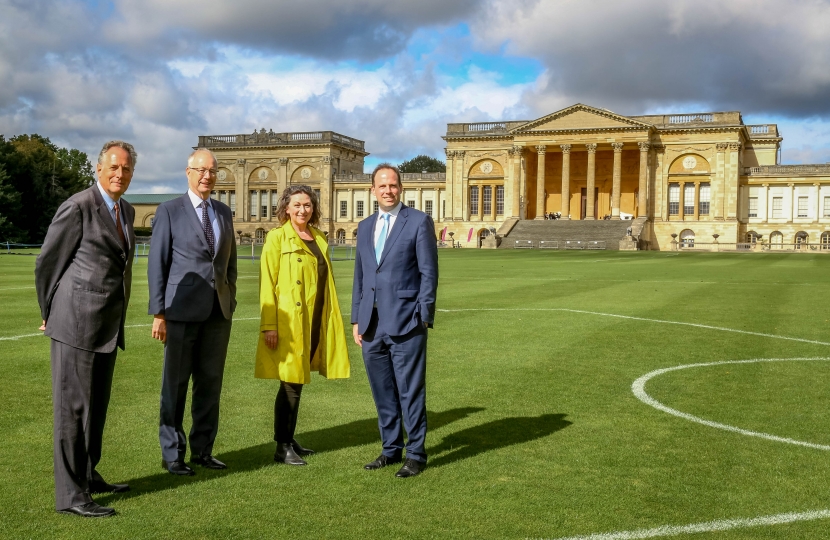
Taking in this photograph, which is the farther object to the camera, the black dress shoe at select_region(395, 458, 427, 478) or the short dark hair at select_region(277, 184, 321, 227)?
the short dark hair at select_region(277, 184, 321, 227)

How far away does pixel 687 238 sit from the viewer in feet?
269

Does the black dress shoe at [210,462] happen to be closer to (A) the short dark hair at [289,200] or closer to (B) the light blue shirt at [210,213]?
(B) the light blue shirt at [210,213]

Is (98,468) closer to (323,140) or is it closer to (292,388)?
(292,388)

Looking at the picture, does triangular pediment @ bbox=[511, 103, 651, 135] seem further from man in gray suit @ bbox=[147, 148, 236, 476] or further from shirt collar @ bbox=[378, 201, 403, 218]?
man in gray suit @ bbox=[147, 148, 236, 476]

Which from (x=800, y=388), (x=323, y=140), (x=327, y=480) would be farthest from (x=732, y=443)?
(x=323, y=140)

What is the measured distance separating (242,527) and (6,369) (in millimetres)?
6411

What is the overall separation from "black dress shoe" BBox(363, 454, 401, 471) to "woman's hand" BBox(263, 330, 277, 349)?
1213 mm

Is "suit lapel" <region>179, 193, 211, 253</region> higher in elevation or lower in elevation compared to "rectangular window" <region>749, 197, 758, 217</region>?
lower

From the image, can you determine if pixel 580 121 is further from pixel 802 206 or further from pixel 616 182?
pixel 802 206

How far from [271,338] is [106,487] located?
1.64 m

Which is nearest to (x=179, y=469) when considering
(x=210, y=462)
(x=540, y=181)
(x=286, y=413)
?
(x=210, y=462)

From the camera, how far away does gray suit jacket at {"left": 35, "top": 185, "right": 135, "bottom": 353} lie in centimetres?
543

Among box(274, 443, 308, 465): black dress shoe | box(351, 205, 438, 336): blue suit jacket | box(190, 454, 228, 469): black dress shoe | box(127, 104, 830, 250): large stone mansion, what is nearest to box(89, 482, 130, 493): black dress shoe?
box(190, 454, 228, 469): black dress shoe

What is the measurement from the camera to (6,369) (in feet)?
33.5
